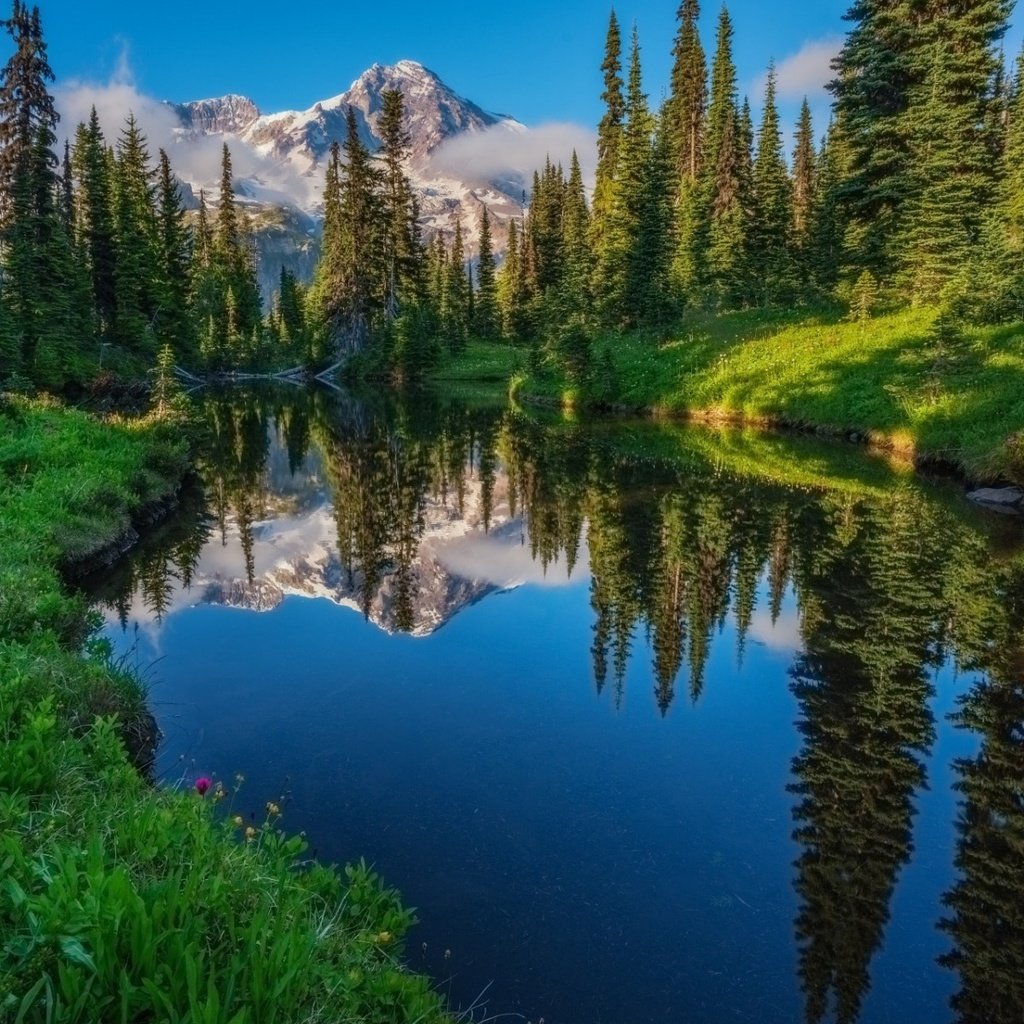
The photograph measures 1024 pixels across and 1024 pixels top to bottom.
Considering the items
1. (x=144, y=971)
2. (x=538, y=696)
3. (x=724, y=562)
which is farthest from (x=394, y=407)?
(x=144, y=971)

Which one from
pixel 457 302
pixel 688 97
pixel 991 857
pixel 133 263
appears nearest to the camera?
pixel 991 857

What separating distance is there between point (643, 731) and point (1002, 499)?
14.1 metres

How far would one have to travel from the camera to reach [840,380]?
29438 millimetres

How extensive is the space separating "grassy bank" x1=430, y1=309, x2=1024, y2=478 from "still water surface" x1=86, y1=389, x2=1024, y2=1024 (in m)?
5.40

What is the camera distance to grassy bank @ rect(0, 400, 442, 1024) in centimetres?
246

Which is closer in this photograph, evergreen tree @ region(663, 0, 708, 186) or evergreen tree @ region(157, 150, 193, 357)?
evergreen tree @ region(157, 150, 193, 357)

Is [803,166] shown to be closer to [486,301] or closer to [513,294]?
[513,294]

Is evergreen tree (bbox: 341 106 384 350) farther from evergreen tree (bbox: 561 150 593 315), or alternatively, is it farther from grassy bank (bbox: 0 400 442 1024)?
grassy bank (bbox: 0 400 442 1024)

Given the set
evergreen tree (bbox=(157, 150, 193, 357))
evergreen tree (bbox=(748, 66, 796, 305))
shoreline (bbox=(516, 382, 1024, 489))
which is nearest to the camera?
shoreline (bbox=(516, 382, 1024, 489))

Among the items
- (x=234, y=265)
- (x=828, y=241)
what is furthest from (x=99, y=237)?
(x=828, y=241)

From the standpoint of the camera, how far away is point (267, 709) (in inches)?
336

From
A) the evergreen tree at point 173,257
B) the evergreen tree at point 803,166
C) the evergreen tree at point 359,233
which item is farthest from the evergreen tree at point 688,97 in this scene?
the evergreen tree at point 173,257

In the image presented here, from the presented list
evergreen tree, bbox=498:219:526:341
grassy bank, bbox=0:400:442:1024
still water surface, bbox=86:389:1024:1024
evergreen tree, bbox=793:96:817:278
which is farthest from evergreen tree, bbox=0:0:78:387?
evergreen tree, bbox=793:96:817:278

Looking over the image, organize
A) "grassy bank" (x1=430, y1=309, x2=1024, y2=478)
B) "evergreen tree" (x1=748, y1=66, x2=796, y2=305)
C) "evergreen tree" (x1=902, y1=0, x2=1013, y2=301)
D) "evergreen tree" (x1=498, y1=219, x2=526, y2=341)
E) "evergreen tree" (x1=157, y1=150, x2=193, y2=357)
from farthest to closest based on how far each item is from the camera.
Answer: "evergreen tree" (x1=498, y1=219, x2=526, y2=341), "evergreen tree" (x1=157, y1=150, x2=193, y2=357), "evergreen tree" (x1=748, y1=66, x2=796, y2=305), "evergreen tree" (x1=902, y1=0, x2=1013, y2=301), "grassy bank" (x1=430, y1=309, x2=1024, y2=478)
